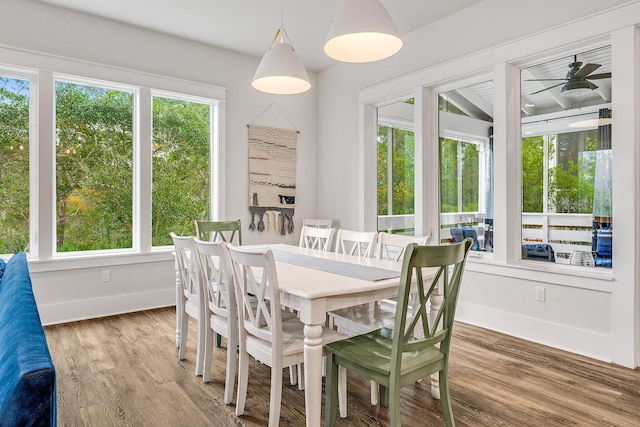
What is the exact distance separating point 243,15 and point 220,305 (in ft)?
9.44

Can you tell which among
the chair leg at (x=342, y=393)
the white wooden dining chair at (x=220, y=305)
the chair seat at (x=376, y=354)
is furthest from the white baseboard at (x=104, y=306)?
the chair seat at (x=376, y=354)

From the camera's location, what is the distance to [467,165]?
13.0ft

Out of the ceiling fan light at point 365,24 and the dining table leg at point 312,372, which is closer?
the dining table leg at point 312,372

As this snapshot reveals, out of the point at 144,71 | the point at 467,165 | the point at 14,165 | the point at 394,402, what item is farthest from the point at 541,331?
the point at 14,165

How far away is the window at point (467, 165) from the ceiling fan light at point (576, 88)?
612 mm

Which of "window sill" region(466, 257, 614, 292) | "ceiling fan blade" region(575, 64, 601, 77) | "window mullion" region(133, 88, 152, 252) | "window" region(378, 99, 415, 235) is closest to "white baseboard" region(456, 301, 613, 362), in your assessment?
"window sill" region(466, 257, 614, 292)

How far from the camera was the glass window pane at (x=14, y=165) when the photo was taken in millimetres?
3594

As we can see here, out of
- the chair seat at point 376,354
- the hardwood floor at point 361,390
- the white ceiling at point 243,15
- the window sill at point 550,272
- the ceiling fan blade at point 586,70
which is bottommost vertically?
the hardwood floor at point 361,390

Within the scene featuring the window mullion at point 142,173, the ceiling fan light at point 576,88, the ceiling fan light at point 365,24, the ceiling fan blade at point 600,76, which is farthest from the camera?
the window mullion at point 142,173

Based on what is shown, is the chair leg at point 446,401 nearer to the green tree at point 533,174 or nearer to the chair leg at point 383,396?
the chair leg at point 383,396

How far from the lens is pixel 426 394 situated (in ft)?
7.75

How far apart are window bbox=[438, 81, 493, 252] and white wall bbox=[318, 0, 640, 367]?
0.52 feet

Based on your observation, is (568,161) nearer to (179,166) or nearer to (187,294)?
(187,294)

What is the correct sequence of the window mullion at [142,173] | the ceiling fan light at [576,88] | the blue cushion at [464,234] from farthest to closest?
the window mullion at [142,173]
the blue cushion at [464,234]
the ceiling fan light at [576,88]
